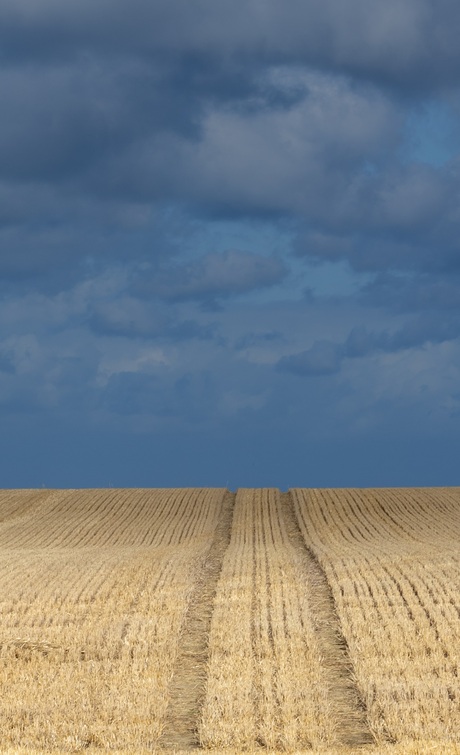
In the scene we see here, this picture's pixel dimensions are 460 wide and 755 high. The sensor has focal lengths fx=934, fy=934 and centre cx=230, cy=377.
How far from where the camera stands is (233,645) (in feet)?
65.6

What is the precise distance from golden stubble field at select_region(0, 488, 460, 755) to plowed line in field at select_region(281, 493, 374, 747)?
5 cm

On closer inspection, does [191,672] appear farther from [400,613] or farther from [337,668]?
[400,613]

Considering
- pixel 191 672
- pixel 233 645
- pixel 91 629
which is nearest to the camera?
pixel 191 672

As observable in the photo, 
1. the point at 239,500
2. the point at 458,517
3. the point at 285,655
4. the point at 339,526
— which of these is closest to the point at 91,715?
the point at 285,655

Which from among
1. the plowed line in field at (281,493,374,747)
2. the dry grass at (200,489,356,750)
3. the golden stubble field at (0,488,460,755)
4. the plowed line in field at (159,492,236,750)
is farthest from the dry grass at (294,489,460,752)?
the plowed line in field at (159,492,236,750)

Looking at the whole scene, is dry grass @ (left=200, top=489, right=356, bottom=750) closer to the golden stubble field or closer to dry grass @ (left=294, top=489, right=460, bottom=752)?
the golden stubble field

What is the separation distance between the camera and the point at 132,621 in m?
22.7

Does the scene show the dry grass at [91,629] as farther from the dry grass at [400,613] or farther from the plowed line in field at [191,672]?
the dry grass at [400,613]

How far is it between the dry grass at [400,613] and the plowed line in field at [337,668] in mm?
213

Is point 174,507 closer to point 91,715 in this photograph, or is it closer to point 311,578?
point 311,578

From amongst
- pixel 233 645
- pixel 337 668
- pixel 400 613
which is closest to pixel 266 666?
pixel 337 668

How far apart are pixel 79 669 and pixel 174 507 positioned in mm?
38469

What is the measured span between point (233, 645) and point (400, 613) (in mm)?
4938

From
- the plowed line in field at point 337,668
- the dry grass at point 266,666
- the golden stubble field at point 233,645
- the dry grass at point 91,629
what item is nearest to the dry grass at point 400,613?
the golden stubble field at point 233,645
